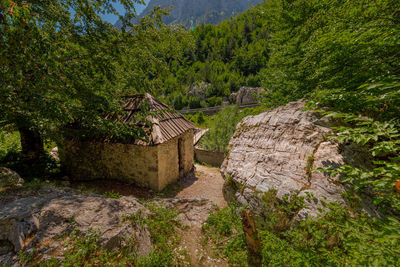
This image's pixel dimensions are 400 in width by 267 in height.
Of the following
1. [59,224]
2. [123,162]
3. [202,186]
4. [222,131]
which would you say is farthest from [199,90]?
[59,224]

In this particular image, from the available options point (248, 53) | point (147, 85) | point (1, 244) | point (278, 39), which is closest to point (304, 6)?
point (278, 39)

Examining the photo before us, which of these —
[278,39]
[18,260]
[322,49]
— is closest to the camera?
[18,260]

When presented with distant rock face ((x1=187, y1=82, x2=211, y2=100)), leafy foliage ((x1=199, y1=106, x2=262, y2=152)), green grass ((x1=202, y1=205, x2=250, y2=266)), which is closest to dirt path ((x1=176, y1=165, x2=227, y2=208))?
green grass ((x1=202, y1=205, x2=250, y2=266))

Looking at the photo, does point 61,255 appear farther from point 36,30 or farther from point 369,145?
point 369,145

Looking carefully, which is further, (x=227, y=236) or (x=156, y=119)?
(x=156, y=119)

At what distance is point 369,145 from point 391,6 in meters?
2.32

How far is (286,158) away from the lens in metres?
3.59

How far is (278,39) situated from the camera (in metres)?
7.20

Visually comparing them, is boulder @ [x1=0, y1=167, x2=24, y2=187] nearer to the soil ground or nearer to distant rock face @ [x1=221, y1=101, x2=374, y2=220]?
the soil ground

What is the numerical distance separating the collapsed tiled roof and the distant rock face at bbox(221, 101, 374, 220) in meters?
2.93

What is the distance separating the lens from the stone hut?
6422 millimetres

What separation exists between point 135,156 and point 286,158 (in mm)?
5549

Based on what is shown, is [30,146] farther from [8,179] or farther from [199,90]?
[199,90]

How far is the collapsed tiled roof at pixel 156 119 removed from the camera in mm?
6114
